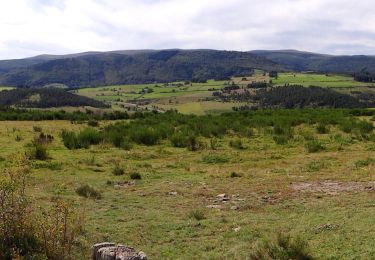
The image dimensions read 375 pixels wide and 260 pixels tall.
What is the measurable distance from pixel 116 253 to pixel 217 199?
576 cm

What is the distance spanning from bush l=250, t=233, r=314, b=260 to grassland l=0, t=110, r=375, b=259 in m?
0.25

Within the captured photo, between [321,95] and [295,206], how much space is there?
335 ft

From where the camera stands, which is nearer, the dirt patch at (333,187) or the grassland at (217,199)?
the grassland at (217,199)

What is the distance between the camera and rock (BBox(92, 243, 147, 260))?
20.9ft

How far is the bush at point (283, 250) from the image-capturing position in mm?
7223

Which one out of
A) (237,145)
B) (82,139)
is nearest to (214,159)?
(237,145)

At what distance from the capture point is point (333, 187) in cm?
1284

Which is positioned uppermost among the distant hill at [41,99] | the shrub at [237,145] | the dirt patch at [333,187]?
the dirt patch at [333,187]

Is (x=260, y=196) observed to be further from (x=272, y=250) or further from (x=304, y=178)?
(x=272, y=250)

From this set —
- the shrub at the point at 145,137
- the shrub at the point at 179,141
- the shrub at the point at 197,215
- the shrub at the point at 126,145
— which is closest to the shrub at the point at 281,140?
the shrub at the point at 179,141

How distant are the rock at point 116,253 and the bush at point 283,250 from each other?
84.4 inches

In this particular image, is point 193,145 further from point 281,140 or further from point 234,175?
point 234,175

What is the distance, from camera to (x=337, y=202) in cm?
1088

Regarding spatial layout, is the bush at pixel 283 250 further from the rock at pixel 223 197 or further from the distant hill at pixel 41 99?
the distant hill at pixel 41 99
